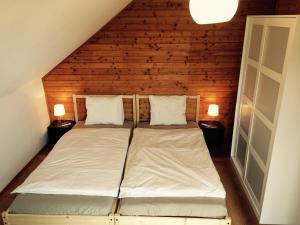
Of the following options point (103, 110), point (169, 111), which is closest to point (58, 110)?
point (103, 110)

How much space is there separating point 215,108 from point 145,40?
1403 millimetres

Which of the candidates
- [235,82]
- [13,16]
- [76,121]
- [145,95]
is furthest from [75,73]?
[13,16]

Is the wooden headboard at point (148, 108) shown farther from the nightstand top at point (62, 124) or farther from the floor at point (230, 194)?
the nightstand top at point (62, 124)

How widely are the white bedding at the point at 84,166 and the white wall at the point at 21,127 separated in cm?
63

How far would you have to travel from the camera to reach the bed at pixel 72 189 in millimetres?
2125

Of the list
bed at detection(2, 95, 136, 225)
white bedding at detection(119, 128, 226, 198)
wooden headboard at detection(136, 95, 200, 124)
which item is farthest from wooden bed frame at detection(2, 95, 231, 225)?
wooden headboard at detection(136, 95, 200, 124)

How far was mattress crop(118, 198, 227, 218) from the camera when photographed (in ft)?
6.91

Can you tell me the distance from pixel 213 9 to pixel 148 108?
9.12 feet

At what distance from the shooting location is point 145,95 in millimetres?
3863

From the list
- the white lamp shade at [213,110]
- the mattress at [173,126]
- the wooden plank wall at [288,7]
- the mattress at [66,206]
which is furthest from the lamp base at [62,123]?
the wooden plank wall at [288,7]

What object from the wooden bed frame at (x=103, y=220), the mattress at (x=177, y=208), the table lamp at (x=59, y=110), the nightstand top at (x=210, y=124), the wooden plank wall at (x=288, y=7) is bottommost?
the wooden bed frame at (x=103, y=220)

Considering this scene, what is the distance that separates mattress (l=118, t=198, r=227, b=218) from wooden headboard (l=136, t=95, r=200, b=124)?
187cm

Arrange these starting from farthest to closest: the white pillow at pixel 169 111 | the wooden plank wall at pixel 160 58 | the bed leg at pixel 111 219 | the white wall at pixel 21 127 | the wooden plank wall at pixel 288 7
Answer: the white pillow at pixel 169 111 → the wooden plank wall at pixel 160 58 → the white wall at pixel 21 127 → the wooden plank wall at pixel 288 7 → the bed leg at pixel 111 219

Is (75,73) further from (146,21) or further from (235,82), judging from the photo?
(235,82)
